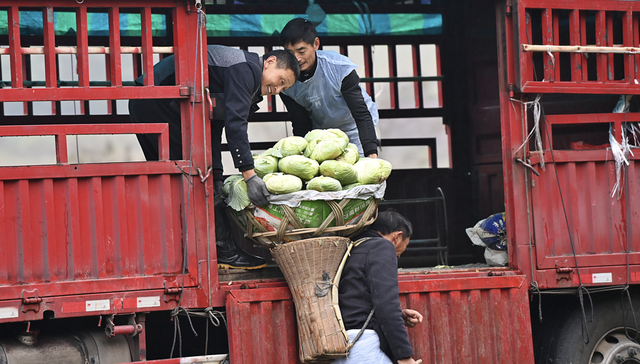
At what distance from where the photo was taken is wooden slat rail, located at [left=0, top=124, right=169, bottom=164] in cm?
388

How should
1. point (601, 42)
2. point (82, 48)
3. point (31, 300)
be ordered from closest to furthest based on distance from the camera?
point (31, 300)
point (82, 48)
point (601, 42)

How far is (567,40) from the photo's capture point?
6.29 m

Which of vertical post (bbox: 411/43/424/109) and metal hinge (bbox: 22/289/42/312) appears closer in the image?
metal hinge (bbox: 22/289/42/312)

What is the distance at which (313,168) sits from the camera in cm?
417

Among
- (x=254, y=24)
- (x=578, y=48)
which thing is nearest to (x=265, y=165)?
(x=578, y=48)

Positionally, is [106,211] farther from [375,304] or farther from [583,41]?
[583,41]

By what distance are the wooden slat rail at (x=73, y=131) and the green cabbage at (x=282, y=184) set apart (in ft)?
2.21

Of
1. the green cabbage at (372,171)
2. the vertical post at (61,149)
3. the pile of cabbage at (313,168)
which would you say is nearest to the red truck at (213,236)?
the vertical post at (61,149)

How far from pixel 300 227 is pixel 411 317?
89cm

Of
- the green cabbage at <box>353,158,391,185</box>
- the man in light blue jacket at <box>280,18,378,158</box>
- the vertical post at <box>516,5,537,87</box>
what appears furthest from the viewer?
the man in light blue jacket at <box>280,18,378,158</box>

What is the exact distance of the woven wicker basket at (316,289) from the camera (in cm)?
374

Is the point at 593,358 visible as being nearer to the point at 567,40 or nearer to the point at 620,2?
the point at 620,2

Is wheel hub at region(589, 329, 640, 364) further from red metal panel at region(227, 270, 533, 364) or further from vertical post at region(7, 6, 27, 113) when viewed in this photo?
vertical post at region(7, 6, 27, 113)

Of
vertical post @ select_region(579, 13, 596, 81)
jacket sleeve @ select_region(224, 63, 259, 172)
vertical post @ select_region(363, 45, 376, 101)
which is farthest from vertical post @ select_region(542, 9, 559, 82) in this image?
vertical post @ select_region(363, 45, 376, 101)
